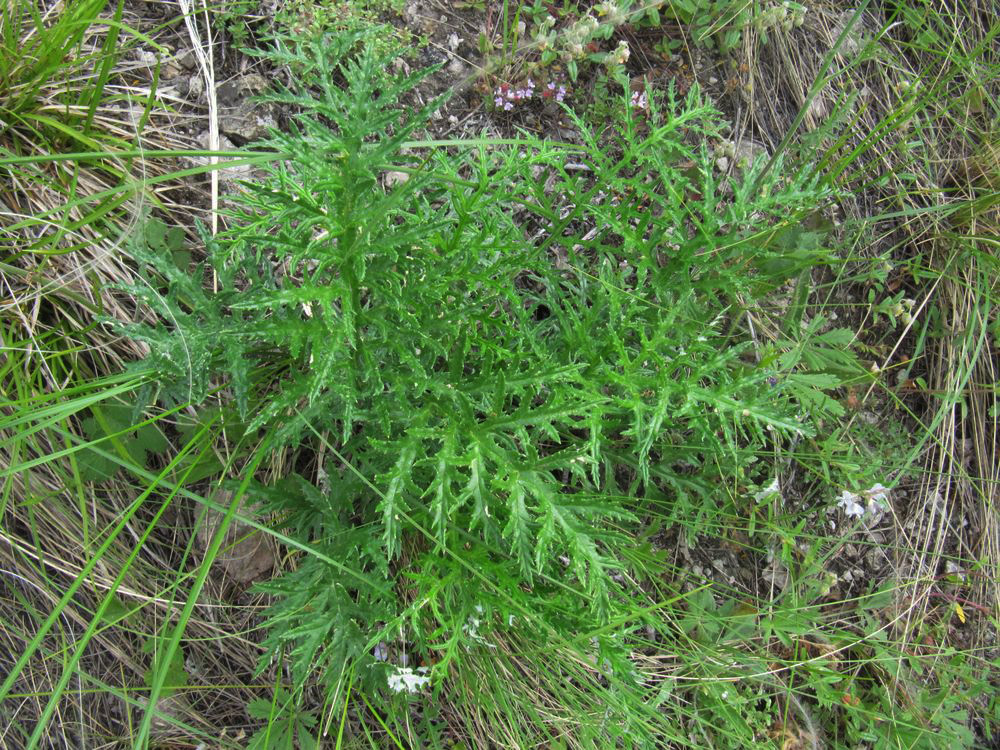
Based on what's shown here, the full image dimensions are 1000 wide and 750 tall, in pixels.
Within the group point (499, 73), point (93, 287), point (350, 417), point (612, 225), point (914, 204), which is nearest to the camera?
point (350, 417)

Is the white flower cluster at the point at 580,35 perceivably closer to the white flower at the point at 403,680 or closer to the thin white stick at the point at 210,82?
the thin white stick at the point at 210,82

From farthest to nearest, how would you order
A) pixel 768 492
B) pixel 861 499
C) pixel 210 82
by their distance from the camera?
pixel 861 499 < pixel 768 492 < pixel 210 82

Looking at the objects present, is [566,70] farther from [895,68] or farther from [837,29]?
[895,68]

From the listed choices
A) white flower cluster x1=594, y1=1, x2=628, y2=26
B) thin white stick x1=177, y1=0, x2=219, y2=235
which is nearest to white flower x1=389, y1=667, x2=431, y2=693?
thin white stick x1=177, y1=0, x2=219, y2=235

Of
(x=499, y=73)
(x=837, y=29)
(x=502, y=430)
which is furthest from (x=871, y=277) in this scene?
(x=502, y=430)

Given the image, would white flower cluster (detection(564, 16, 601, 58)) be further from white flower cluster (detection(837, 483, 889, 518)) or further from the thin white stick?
→ white flower cluster (detection(837, 483, 889, 518))

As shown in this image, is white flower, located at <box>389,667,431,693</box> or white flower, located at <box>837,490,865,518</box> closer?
white flower, located at <box>389,667,431,693</box>

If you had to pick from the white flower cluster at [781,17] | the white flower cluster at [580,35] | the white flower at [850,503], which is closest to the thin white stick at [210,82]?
the white flower cluster at [580,35]

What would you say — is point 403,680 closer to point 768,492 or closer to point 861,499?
point 768,492

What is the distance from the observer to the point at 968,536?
322 cm

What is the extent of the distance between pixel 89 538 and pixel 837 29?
3.57m

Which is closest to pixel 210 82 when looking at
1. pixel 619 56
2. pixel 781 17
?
pixel 619 56

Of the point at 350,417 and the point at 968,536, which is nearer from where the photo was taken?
the point at 350,417

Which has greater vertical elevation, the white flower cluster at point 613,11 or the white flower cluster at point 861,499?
the white flower cluster at point 613,11
